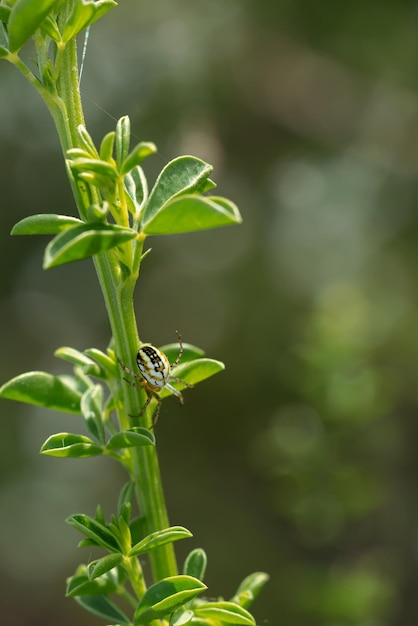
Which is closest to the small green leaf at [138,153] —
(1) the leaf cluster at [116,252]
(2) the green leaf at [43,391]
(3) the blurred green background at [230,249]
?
(1) the leaf cluster at [116,252]

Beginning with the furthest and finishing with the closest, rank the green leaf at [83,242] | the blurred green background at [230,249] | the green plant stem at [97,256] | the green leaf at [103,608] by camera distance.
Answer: the blurred green background at [230,249] < the green leaf at [103,608] < the green plant stem at [97,256] < the green leaf at [83,242]

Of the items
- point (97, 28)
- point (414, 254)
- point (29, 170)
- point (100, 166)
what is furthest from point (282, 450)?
point (97, 28)

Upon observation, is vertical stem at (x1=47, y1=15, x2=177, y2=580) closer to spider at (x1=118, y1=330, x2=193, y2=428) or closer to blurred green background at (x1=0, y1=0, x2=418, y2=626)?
spider at (x1=118, y1=330, x2=193, y2=428)

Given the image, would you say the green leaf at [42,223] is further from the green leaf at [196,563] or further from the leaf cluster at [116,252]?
the green leaf at [196,563]

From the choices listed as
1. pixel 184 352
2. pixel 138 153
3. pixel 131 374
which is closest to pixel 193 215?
pixel 138 153

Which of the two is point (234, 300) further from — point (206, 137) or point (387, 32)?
point (387, 32)
